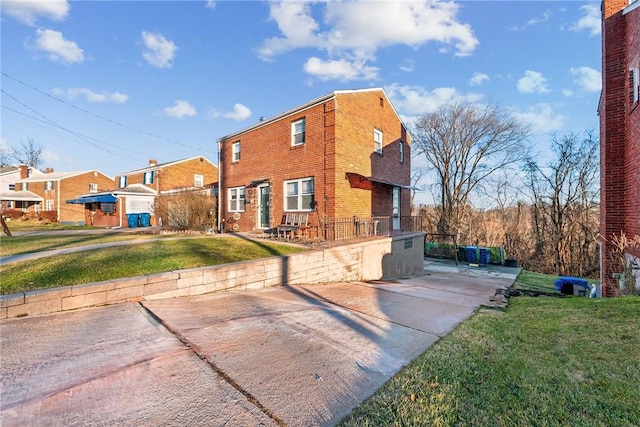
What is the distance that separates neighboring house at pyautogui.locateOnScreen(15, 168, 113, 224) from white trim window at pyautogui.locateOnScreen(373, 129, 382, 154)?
35.4 m

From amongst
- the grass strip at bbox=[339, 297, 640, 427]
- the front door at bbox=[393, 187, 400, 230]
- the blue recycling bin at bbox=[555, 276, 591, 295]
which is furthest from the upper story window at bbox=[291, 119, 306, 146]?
the blue recycling bin at bbox=[555, 276, 591, 295]

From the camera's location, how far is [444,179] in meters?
26.2

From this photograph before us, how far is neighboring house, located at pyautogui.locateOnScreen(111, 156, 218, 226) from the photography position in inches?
885

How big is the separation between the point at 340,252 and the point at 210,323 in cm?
533

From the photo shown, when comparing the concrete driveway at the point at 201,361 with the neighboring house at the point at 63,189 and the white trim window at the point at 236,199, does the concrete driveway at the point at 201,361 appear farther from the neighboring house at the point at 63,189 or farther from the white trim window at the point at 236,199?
the neighboring house at the point at 63,189

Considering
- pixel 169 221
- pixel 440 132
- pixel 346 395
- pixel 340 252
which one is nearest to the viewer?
pixel 346 395

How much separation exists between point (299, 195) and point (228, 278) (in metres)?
7.06

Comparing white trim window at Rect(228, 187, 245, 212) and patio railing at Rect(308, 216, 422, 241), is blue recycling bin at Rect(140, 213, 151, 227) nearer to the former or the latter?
white trim window at Rect(228, 187, 245, 212)

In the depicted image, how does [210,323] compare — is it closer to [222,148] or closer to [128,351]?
[128,351]

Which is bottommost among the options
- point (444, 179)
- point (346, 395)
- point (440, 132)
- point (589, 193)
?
point (346, 395)

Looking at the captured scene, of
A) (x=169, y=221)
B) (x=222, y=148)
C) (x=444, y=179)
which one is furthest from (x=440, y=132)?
(x=169, y=221)

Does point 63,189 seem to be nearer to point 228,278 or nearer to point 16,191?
point 16,191

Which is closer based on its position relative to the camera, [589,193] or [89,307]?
[89,307]

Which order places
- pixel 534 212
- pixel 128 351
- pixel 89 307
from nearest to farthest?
1. pixel 128 351
2. pixel 89 307
3. pixel 534 212
